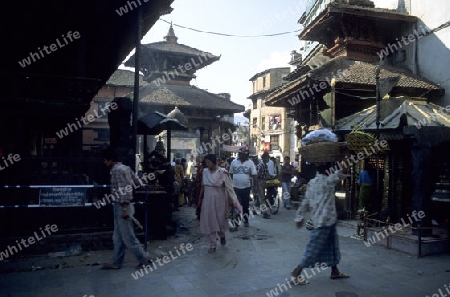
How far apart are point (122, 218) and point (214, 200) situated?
2026 mm

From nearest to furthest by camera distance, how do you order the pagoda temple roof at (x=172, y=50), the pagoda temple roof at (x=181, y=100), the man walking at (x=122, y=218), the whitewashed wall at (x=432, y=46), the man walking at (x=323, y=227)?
the man walking at (x=323, y=227)
the man walking at (x=122, y=218)
the whitewashed wall at (x=432, y=46)
the pagoda temple roof at (x=181, y=100)
the pagoda temple roof at (x=172, y=50)

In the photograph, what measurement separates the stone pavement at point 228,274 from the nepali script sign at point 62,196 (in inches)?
37.2

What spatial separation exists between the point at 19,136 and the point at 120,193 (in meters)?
2.58

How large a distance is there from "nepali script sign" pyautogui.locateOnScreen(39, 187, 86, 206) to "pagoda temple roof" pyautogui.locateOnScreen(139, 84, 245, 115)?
13.5 meters

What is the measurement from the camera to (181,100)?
2064 centimetres

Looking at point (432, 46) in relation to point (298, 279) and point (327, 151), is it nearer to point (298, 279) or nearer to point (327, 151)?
point (327, 151)

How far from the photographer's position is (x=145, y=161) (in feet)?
29.3

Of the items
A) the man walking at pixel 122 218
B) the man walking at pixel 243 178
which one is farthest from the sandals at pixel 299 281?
the man walking at pixel 243 178

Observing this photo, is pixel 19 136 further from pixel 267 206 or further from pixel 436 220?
pixel 436 220

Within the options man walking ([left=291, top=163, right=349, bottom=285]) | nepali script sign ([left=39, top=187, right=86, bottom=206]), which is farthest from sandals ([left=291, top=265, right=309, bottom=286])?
nepali script sign ([left=39, top=187, right=86, bottom=206])

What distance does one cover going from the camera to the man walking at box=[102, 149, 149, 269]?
5320 millimetres

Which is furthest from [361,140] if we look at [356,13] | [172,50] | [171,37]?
[171,37]

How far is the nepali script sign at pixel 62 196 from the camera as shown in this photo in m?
6.21

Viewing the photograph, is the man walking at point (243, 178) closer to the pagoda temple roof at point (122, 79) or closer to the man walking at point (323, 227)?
the man walking at point (323, 227)
